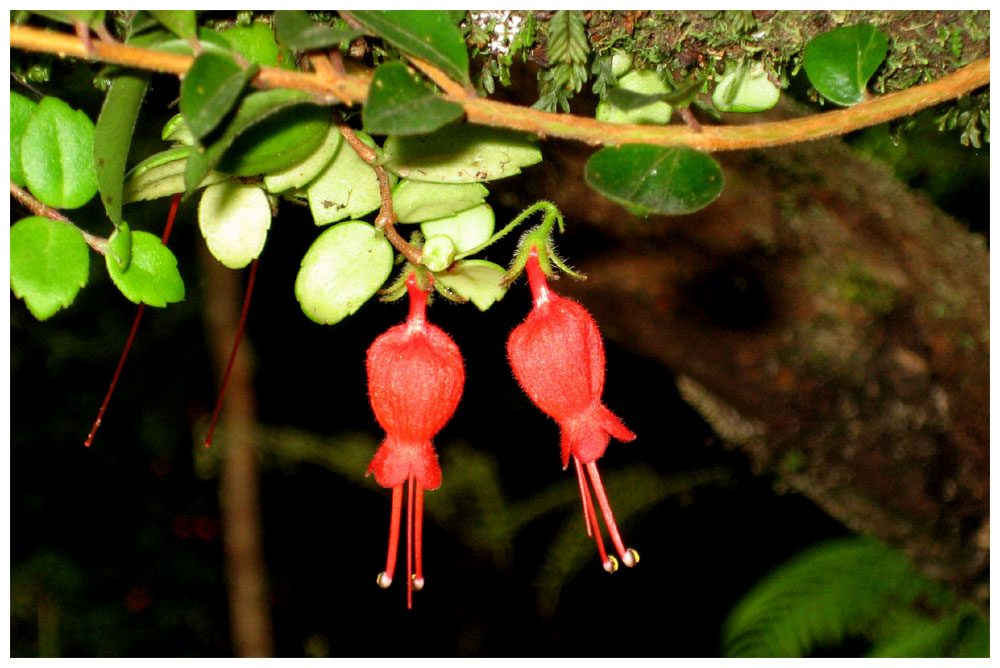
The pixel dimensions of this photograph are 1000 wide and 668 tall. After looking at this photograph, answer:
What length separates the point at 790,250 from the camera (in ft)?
3.94

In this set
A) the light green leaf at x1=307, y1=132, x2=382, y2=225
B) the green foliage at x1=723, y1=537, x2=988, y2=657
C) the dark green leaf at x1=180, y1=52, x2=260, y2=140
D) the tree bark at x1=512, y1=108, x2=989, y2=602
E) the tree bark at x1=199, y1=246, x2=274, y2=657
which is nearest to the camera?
the dark green leaf at x1=180, y1=52, x2=260, y2=140

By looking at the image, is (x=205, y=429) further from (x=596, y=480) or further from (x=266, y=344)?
(x=596, y=480)

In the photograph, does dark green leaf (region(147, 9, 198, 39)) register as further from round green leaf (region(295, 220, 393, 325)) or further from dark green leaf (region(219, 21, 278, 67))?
round green leaf (region(295, 220, 393, 325))

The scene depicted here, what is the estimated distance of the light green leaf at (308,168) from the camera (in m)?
0.56

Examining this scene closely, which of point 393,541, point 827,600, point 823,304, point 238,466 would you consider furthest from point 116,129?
point 238,466

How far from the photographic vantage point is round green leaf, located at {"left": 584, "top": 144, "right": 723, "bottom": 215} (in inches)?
17.9

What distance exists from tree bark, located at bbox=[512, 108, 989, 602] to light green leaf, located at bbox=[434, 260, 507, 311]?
53 centimetres

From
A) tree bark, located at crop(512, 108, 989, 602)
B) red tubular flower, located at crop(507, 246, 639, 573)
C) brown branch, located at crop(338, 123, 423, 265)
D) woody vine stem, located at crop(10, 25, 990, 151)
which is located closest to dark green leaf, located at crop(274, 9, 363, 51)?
woody vine stem, located at crop(10, 25, 990, 151)

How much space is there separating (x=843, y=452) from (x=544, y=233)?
3.06 ft

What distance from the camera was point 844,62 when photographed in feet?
1.87

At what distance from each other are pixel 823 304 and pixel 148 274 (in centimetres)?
97

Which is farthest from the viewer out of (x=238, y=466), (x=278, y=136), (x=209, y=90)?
→ (x=238, y=466)

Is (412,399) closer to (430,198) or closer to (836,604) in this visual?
(430,198)
